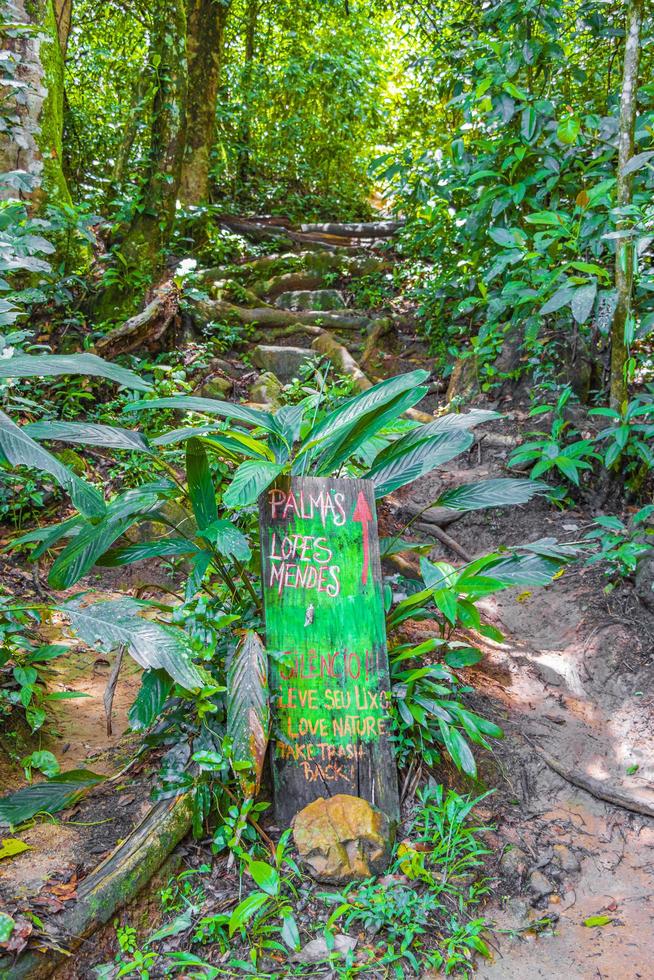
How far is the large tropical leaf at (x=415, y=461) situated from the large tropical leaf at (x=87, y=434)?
2.61ft

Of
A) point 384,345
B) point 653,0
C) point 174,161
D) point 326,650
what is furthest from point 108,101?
point 326,650

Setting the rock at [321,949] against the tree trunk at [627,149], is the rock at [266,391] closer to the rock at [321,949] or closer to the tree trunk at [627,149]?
the tree trunk at [627,149]

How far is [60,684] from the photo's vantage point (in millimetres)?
2787

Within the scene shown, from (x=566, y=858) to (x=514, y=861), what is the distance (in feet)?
0.65

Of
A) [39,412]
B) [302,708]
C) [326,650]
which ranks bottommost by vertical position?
[302,708]

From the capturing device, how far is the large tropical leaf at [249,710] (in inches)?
73.0

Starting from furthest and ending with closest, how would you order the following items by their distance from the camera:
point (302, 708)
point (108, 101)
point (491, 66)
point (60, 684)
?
point (108, 101)
point (491, 66)
point (60, 684)
point (302, 708)

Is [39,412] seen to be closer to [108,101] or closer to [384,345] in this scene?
[384,345]

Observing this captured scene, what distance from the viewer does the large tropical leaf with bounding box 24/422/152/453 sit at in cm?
207

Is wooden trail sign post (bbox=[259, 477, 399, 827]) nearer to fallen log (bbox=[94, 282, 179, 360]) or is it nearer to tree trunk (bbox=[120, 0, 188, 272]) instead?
fallen log (bbox=[94, 282, 179, 360])

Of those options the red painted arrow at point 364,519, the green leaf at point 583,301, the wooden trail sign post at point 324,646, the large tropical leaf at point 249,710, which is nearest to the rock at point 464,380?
the green leaf at point 583,301

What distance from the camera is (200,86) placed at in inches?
304

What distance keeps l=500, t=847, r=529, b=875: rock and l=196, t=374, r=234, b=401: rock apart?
3.85 m

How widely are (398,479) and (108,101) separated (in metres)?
8.20
